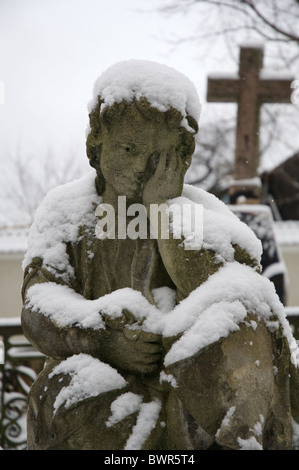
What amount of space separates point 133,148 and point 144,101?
0.18 metres

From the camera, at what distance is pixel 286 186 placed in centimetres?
1716

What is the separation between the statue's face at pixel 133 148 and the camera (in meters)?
1.97

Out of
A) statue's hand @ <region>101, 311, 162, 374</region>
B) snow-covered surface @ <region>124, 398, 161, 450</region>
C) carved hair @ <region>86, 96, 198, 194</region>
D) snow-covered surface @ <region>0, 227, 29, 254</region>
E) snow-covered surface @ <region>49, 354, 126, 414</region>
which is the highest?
carved hair @ <region>86, 96, 198, 194</region>

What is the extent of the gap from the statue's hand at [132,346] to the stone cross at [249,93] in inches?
206

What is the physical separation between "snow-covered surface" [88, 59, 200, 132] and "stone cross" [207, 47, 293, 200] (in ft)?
15.9

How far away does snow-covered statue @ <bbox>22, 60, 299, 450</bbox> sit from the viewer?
1.67 meters

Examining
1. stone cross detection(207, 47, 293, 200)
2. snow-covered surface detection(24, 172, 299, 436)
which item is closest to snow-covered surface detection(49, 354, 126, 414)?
snow-covered surface detection(24, 172, 299, 436)

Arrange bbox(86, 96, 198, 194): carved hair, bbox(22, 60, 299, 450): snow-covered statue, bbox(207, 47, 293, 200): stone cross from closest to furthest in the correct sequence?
1. bbox(22, 60, 299, 450): snow-covered statue
2. bbox(86, 96, 198, 194): carved hair
3. bbox(207, 47, 293, 200): stone cross

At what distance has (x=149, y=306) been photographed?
1888mm

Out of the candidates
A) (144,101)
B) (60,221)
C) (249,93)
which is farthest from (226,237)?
(249,93)

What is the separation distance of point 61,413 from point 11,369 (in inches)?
113

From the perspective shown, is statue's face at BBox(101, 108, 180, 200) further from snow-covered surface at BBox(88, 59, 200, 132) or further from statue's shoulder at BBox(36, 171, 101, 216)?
statue's shoulder at BBox(36, 171, 101, 216)

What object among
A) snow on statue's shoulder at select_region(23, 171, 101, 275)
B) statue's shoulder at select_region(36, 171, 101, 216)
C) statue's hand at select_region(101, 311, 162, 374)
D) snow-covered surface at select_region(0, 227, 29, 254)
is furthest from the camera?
snow-covered surface at select_region(0, 227, 29, 254)

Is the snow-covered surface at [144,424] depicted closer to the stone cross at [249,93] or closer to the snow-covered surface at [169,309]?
the snow-covered surface at [169,309]
